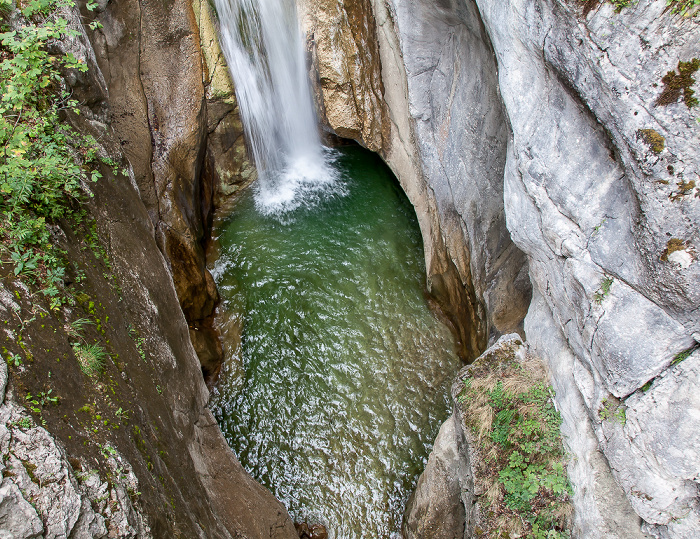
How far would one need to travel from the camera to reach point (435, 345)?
26.1 feet

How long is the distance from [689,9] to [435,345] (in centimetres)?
604

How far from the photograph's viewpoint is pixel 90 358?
4047 mm

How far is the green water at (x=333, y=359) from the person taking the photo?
6609 mm

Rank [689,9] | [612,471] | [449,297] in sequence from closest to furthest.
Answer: [689,9], [612,471], [449,297]

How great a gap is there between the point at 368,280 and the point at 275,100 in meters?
5.24

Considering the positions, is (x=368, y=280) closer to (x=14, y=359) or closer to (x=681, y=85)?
(x=14, y=359)

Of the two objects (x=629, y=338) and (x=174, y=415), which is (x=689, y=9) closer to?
(x=629, y=338)

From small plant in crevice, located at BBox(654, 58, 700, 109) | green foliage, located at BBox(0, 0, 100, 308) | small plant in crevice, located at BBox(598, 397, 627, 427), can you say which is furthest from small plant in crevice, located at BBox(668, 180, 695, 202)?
green foliage, located at BBox(0, 0, 100, 308)

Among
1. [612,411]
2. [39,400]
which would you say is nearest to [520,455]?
[612,411]

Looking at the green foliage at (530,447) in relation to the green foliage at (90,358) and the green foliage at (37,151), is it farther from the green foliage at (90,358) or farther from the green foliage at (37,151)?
the green foliage at (37,151)

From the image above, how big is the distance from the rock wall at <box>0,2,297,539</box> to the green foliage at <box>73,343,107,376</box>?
0.07ft

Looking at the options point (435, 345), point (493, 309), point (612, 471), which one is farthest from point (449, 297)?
point (612, 471)

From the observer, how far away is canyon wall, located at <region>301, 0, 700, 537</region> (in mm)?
3084

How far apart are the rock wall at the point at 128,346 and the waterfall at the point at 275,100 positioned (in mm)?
1211
